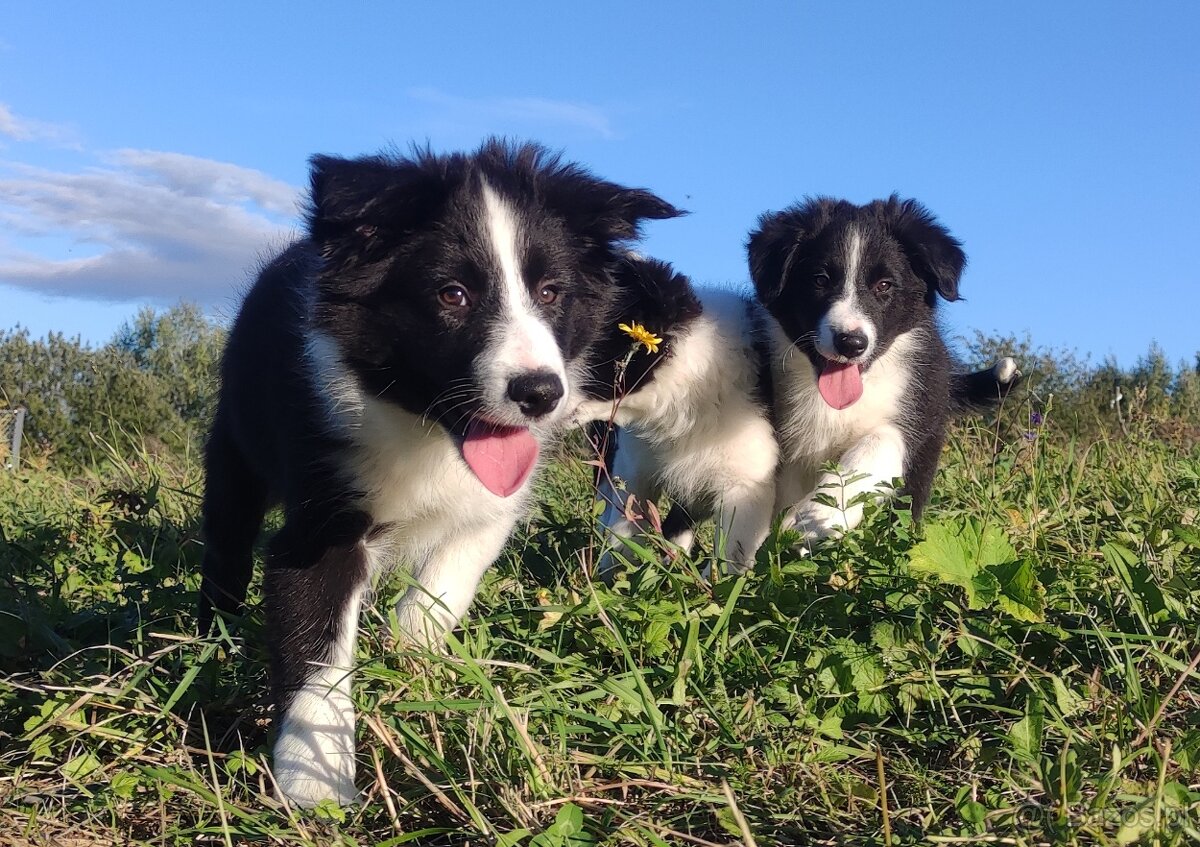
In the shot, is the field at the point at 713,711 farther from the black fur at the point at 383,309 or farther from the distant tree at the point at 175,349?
the distant tree at the point at 175,349

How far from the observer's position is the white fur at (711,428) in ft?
13.3

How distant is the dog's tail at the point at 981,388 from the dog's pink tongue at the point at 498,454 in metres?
2.67

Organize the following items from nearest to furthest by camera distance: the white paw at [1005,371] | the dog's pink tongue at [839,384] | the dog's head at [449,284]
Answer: the dog's head at [449,284] < the dog's pink tongue at [839,384] < the white paw at [1005,371]

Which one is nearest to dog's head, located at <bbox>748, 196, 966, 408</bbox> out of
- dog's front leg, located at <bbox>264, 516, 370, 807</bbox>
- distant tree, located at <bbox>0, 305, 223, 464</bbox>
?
dog's front leg, located at <bbox>264, 516, 370, 807</bbox>

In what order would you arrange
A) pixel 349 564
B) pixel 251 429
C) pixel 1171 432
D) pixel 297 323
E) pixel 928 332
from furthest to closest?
pixel 1171 432 → pixel 928 332 → pixel 251 429 → pixel 297 323 → pixel 349 564

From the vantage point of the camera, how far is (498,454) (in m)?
2.73

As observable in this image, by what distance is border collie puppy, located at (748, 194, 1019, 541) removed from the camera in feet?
13.3

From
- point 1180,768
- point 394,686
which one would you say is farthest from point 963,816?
point 394,686

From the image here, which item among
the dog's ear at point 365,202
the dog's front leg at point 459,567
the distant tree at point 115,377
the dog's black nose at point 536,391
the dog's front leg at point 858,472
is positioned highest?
the dog's ear at point 365,202

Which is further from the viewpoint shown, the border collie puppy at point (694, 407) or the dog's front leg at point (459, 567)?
the border collie puppy at point (694, 407)

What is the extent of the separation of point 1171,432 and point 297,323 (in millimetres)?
4775

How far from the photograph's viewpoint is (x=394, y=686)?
94.2 inches

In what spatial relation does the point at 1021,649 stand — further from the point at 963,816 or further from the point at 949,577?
the point at 963,816

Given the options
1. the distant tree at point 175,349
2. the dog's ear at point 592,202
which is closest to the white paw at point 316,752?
the dog's ear at point 592,202
